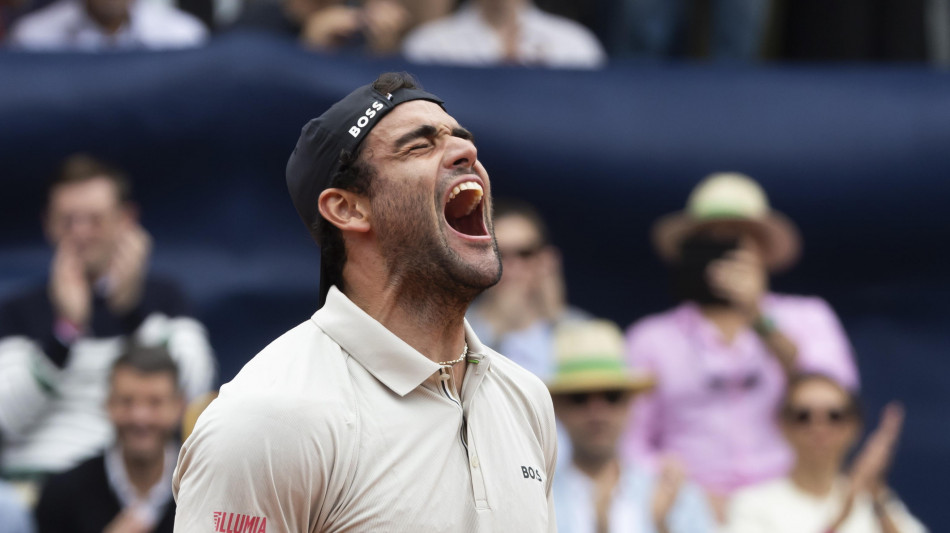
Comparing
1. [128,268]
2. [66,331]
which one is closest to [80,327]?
[66,331]

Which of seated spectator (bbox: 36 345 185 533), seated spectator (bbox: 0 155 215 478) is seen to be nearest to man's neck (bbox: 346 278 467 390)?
seated spectator (bbox: 36 345 185 533)

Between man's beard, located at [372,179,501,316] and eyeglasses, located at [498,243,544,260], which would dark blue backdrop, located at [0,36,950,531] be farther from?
man's beard, located at [372,179,501,316]

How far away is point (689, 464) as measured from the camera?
4.84 m

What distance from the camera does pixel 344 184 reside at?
201 centimetres

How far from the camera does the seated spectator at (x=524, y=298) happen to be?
491 cm

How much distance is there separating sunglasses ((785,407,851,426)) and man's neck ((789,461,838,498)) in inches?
6.2

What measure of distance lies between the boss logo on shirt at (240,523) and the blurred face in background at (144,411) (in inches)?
110

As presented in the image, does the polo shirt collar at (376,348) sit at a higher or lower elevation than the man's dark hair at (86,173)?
higher

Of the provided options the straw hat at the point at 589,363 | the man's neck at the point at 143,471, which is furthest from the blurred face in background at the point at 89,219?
the straw hat at the point at 589,363

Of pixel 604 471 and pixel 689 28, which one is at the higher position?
pixel 689 28

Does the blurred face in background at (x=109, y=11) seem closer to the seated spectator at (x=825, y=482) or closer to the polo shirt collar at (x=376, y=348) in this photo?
the seated spectator at (x=825, y=482)

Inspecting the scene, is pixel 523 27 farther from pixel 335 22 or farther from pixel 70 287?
pixel 70 287

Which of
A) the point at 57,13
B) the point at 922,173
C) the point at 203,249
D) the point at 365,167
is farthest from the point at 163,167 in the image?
the point at 365,167

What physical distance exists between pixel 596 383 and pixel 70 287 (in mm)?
1874
